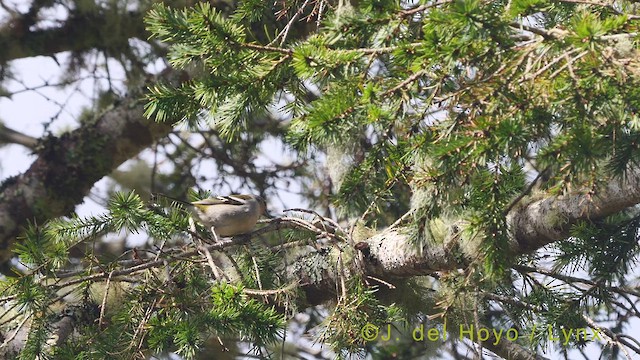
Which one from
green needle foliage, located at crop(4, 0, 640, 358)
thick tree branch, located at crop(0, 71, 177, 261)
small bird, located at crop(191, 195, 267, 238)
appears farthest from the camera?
thick tree branch, located at crop(0, 71, 177, 261)

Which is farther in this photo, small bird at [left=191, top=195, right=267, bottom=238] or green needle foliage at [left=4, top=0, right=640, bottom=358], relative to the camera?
small bird at [left=191, top=195, right=267, bottom=238]

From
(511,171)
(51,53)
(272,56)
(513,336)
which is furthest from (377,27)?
(51,53)

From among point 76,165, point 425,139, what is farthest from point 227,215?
point 76,165

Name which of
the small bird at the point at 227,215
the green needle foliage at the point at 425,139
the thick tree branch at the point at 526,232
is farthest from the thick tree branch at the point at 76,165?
the thick tree branch at the point at 526,232

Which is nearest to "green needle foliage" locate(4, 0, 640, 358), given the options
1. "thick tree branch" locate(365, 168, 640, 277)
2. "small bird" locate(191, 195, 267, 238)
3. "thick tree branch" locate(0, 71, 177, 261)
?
"thick tree branch" locate(365, 168, 640, 277)

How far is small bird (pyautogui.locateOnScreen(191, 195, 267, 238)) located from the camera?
3.69 m

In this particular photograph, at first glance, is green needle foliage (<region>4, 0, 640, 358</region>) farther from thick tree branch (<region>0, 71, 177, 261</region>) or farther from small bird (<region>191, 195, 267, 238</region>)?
thick tree branch (<region>0, 71, 177, 261</region>)

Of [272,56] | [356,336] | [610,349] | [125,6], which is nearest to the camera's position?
[272,56]

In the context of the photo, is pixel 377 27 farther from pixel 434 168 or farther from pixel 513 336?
pixel 513 336

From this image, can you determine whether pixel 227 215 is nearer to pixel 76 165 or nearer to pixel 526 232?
pixel 526 232

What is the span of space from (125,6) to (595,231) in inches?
146

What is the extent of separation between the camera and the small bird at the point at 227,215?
369 cm

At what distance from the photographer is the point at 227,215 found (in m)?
3.72

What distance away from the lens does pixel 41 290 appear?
8.53 feet
